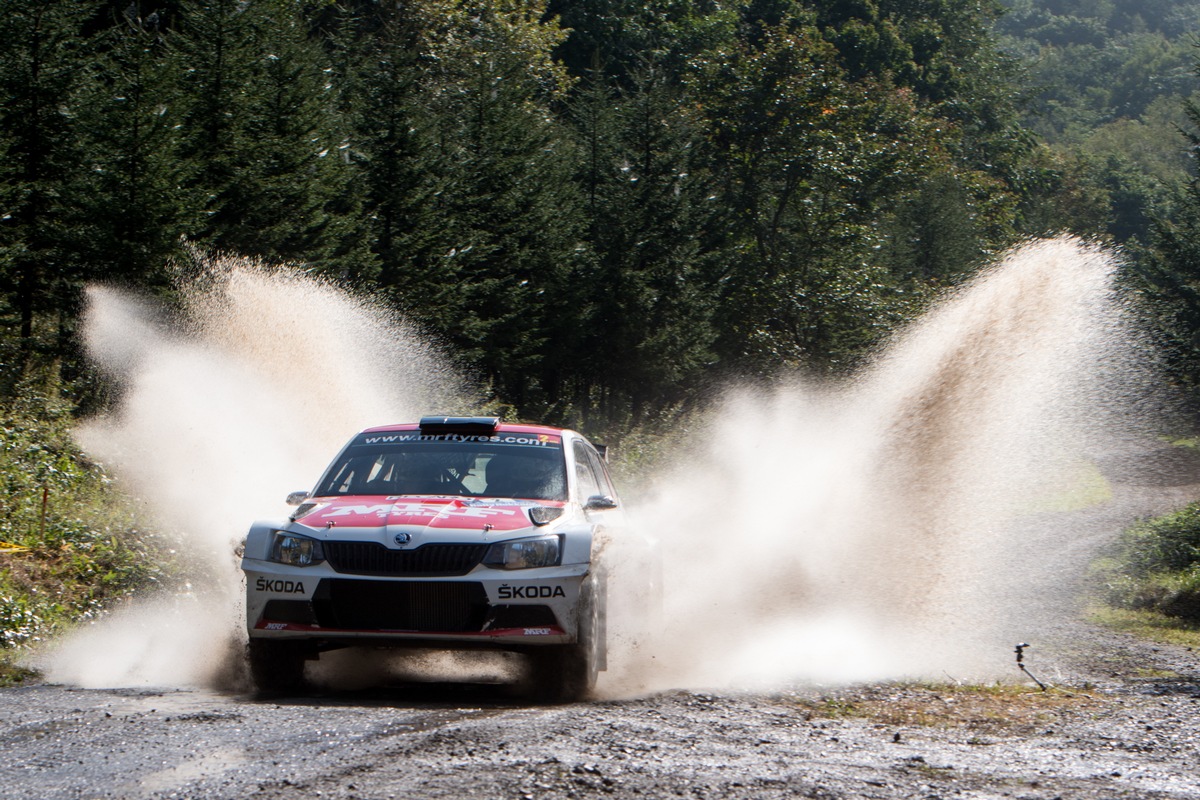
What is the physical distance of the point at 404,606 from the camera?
8.36 metres

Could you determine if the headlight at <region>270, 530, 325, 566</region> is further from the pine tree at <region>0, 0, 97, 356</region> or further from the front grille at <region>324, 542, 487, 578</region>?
the pine tree at <region>0, 0, 97, 356</region>

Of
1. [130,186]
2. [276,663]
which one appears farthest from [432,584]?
[130,186]

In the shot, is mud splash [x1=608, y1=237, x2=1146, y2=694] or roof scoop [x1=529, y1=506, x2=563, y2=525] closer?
roof scoop [x1=529, y1=506, x2=563, y2=525]

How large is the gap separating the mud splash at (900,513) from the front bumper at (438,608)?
6.63 feet

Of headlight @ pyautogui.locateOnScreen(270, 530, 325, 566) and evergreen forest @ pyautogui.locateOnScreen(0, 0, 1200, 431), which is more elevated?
evergreen forest @ pyautogui.locateOnScreen(0, 0, 1200, 431)

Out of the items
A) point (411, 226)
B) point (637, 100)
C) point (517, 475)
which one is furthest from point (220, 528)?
point (637, 100)

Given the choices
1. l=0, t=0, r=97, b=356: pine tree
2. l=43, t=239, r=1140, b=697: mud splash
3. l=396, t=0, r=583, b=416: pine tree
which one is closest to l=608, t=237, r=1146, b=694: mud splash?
l=43, t=239, r=1140, b=697: mud splash

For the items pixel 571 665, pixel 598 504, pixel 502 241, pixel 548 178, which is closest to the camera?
pixel 571 665

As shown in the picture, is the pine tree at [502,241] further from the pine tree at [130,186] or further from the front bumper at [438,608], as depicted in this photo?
the front bumper at [438,608]

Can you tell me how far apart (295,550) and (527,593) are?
139 centimetres

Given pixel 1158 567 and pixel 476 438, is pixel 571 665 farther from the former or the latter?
pixel 1158 567

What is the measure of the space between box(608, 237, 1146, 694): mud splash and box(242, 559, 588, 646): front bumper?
79.5 inches

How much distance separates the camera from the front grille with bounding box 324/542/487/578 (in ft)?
27.5

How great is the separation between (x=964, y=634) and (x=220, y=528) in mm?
7633
